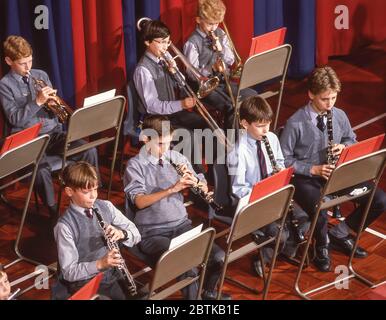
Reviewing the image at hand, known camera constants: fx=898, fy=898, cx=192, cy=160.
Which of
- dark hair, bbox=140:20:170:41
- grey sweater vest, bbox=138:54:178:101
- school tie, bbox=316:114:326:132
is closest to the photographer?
school tie, bbox=316:114:326:132

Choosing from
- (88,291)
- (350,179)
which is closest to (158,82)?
(350,179)

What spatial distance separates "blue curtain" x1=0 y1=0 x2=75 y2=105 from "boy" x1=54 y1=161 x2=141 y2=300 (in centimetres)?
184

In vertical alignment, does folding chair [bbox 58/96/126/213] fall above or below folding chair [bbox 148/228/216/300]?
above

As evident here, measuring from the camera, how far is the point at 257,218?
4.65 meters

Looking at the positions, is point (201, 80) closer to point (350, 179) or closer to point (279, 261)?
point (279, 261)

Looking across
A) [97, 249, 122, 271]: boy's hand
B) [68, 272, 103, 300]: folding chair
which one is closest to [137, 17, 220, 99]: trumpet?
[97, 249, 122, 271]: boy's hand

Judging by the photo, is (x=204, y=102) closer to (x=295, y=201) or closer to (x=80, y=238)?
(x=295, y=201)

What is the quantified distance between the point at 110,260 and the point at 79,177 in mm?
461

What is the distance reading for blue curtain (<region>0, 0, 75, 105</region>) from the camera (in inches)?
241

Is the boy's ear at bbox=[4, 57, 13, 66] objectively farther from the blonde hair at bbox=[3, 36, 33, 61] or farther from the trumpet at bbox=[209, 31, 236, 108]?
the trumpet at bbox=[209, 31, 236, 108]

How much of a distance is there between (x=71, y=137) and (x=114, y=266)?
1.19 metres

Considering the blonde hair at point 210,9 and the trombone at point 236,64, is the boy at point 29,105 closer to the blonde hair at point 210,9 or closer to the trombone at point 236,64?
the blonde hair at point 210,9

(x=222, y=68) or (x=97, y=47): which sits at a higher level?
(x=97, y=47)
